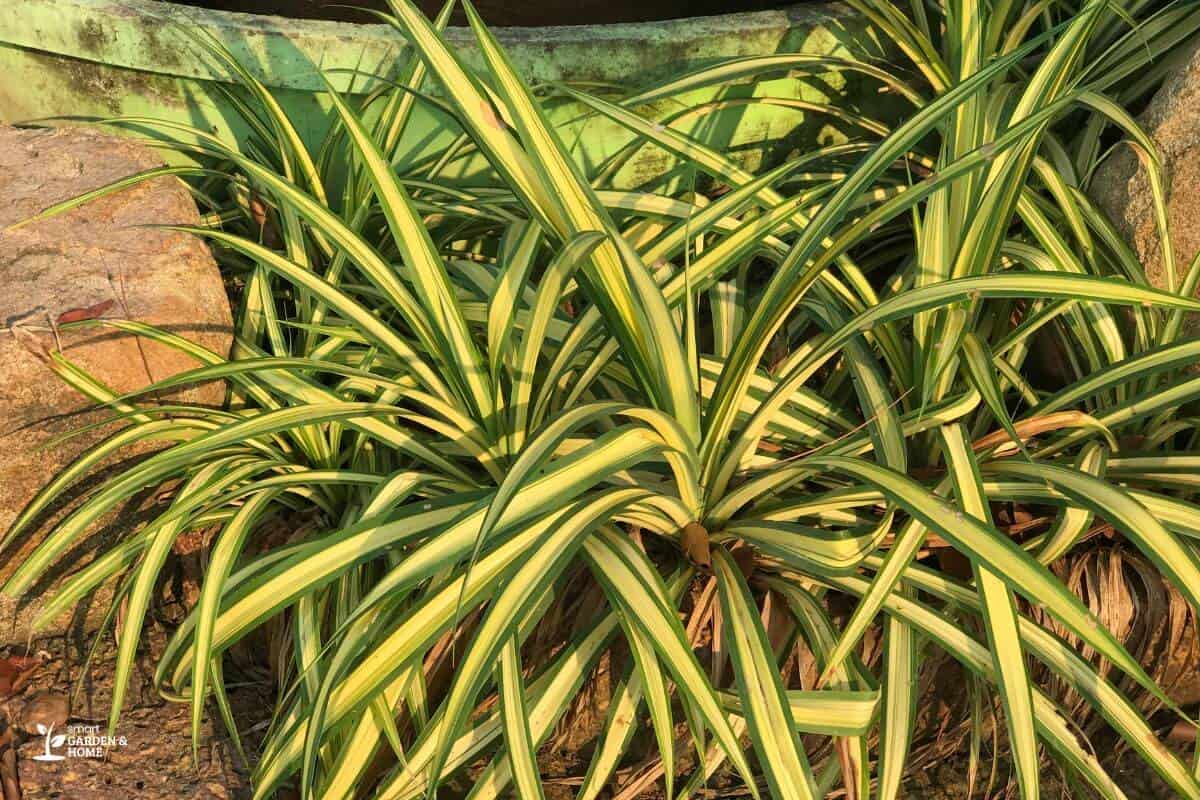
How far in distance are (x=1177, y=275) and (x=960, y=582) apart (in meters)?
0.57

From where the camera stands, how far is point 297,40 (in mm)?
1841

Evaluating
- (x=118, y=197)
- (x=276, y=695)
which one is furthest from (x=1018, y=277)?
(x=118, y=197)

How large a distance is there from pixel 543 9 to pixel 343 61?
747mm

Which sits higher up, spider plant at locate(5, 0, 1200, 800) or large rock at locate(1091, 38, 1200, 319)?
large rock at locate(1091, 38, 1200, 319)

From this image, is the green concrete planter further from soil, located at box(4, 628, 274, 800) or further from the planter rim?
soil, located at box(4, 628, 274, 800)

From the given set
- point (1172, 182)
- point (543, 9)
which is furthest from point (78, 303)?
point (1172, 182)

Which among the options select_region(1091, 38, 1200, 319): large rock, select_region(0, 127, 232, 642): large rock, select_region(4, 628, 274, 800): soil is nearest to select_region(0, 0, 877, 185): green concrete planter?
select_region(0, 127, 232, 642): large rock

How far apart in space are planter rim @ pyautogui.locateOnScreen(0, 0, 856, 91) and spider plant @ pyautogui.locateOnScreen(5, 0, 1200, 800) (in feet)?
0.26

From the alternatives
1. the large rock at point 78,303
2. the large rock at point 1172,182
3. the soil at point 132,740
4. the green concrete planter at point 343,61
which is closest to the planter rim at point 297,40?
the green concrete planter at point 343,61

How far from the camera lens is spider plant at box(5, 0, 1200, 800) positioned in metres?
1.25

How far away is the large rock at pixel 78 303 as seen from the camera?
1.54 metres

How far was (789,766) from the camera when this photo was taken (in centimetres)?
118

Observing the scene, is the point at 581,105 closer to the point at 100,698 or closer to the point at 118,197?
the point at 118,197

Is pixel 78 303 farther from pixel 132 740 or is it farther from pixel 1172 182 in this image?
pixel 1172 182
